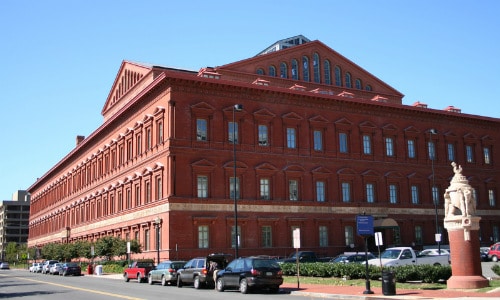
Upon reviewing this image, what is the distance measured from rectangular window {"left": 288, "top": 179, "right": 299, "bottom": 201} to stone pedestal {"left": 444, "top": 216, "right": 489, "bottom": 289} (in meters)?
29.2

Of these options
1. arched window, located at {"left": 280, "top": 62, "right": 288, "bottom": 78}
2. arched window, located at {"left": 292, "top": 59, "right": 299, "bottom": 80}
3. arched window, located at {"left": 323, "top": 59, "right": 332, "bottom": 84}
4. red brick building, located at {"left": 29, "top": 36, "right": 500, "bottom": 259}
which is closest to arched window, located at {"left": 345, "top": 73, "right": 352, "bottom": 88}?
red brick building, located at {"left": 29, "top": 36, "right": 500, "bottom": 259}

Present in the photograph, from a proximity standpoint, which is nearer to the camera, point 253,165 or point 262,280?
point 262,280

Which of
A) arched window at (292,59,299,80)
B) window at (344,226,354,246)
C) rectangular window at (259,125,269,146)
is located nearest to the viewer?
rectangular window at (259,125,269,146)

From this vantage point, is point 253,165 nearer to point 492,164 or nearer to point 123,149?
point 123,149

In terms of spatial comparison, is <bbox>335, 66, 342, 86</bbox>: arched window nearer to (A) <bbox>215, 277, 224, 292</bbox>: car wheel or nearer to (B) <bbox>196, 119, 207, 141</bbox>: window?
(B) <bbox>196, 119, 207, 141</bbox>: window

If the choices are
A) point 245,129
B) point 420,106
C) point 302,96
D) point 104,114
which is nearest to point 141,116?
point 245,129

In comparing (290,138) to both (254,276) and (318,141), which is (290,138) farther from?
(254,276)

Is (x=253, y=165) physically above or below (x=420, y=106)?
below

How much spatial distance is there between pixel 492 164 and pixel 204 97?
39.2 metres

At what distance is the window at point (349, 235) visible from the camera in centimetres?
5531

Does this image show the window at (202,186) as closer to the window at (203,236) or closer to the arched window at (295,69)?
the window at (203,236)

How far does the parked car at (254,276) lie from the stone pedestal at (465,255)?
7806 millimetres

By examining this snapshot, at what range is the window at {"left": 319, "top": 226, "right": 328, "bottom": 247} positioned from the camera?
53.8m

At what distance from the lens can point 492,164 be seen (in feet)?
224
